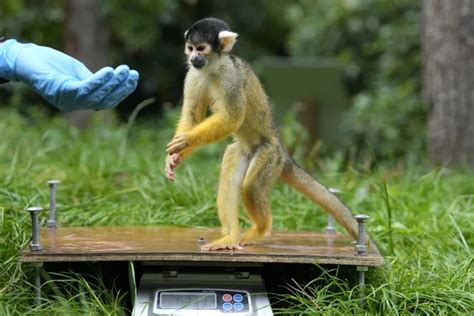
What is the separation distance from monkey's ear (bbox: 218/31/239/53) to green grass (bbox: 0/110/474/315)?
3.64 feet

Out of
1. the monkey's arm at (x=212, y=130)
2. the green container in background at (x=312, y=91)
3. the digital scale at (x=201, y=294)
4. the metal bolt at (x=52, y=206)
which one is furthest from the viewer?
the green container in background at (x=312, y=91)

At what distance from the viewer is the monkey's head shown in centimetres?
365

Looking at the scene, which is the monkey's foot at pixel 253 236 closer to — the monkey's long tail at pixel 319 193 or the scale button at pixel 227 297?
the monkey's long tail at pixel 319 193

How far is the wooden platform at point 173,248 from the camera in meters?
3.29

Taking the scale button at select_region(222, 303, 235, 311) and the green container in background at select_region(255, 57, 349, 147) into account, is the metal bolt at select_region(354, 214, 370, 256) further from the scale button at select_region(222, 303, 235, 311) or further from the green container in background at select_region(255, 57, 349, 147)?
the green container in background at select_region(255, 57, 349, 147)

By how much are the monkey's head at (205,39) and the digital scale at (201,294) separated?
0.95m

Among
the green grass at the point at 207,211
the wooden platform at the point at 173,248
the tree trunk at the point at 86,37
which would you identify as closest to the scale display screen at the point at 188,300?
the wooden platform at the point at 173,248

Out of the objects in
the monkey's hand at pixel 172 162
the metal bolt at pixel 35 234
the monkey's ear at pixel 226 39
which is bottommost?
the metal bolt at pixel 35 234

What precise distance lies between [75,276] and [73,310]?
20.8 inches

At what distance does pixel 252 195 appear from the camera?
3797mm

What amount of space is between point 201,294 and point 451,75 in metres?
3.79

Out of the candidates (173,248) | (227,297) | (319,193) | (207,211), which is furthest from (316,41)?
(227,297)

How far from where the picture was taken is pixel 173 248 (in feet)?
11.3

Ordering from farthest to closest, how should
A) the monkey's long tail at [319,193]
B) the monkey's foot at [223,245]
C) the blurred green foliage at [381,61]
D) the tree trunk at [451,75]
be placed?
the blurred green foliage at [381,61] < the tree trunk at [451,75] < the monkey's long tail at [319,193] < the monkey's foot at [223,245]
